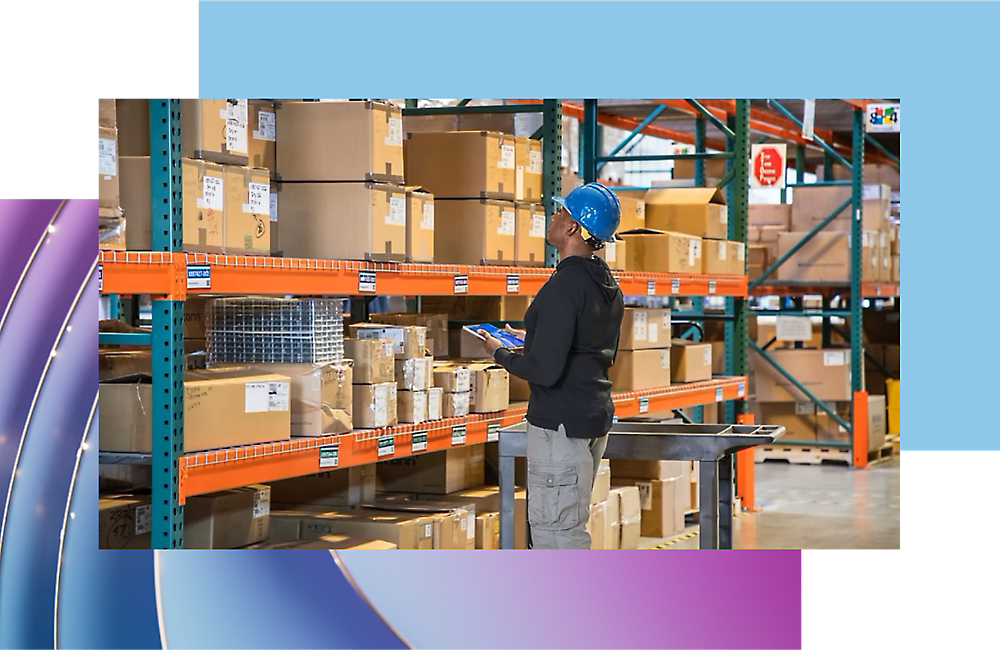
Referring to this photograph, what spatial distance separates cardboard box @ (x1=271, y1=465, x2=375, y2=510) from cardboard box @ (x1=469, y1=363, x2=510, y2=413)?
644mm

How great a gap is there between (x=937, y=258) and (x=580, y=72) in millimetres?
1368

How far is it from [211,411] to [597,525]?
3220mm

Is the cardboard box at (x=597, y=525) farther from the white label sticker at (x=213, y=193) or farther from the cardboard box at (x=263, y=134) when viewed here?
the white label sticker at (x=213, y=193)

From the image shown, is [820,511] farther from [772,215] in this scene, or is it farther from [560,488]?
[560,488]

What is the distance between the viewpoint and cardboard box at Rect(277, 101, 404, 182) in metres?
5.36

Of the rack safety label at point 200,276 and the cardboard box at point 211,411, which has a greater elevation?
the rack safety label at point 200,276

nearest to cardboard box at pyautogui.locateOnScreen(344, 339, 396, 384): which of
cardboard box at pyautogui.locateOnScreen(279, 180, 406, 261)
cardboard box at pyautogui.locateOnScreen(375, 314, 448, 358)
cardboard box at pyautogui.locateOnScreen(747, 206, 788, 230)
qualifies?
cardboard box at pyautogui.locateOnScreen(279, 180, 406, 261)

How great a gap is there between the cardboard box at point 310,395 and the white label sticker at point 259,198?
2.03 feet

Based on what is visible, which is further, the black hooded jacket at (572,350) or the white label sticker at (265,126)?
the white label sticker at (265,126)

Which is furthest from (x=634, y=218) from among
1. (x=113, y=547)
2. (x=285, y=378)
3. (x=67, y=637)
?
(x=67, y=637)

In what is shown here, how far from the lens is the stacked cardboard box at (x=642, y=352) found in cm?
783

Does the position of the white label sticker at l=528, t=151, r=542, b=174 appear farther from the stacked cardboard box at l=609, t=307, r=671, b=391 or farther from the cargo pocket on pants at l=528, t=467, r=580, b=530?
the cargo pocket on pants at l=528, t=467, r=580, b=530

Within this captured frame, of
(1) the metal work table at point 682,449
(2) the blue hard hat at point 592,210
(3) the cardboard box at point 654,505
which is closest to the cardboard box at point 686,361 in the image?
(3) the cardboard box at point 654,505

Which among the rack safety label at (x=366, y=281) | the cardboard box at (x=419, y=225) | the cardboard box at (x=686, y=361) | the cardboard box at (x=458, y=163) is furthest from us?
the cardboard box at (x=686, y=361)
